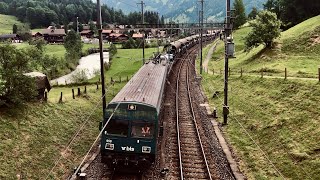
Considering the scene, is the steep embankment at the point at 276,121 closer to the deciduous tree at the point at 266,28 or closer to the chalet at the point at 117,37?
the deciduous tree at the point at 266,28

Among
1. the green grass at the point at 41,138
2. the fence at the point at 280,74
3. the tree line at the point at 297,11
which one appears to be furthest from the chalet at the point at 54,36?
the green grass at the point at 41,138

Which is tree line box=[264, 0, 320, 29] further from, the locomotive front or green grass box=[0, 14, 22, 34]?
green grass box=[0, 14, 22, 34]

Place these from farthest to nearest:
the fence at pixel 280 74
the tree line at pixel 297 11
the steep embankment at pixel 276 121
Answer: the tree line at pixel 297 11 < the fence at pixel 280 74 < the steep embankment at pixel 276 121

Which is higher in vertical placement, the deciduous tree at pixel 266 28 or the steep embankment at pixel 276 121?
the deciduous tree at pixel 266 28

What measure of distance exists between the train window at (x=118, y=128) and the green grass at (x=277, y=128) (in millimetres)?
6669

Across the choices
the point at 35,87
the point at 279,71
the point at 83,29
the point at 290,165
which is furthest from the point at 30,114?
the point at 83,29

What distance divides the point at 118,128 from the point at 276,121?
36.4 feet

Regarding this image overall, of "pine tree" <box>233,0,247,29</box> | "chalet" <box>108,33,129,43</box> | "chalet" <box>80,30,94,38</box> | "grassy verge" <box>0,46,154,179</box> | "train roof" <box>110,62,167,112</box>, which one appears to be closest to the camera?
"grassy verge" <box>0,46,154,179</box>

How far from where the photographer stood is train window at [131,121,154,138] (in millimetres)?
17000

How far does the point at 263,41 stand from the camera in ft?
148

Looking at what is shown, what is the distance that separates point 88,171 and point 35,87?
23.2ft

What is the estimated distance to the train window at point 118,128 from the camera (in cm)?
1701

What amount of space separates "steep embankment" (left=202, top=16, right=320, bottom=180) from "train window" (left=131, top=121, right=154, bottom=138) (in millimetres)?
5539

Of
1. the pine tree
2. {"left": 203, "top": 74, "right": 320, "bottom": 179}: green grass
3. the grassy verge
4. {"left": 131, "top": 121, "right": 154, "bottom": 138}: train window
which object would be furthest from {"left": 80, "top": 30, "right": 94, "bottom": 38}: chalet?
{"left": 131, "top": 121, "right": 154, "bottom": 138}: train window
